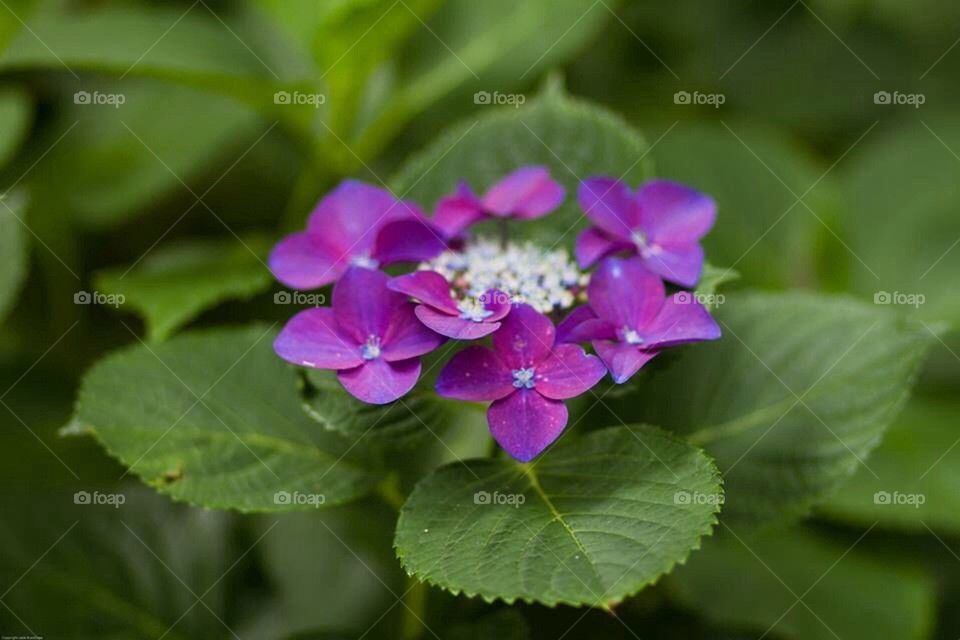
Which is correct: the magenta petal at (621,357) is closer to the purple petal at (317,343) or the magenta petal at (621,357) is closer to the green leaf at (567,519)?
the green leaf at (567,519)

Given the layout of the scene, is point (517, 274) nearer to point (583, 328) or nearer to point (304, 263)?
point (583, 328)

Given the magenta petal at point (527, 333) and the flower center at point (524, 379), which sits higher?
the magenta petal at point (527, 333)

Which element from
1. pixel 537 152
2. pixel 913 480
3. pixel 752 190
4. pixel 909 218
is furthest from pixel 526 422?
pixel 909 218

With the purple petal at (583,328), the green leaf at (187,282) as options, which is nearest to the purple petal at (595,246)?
the purple petal at (583,328)

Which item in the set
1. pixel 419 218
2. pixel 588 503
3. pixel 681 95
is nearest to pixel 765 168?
pixel 681 95

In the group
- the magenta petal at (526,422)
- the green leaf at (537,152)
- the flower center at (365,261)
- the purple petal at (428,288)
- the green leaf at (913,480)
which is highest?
the green leaf at (537,152)

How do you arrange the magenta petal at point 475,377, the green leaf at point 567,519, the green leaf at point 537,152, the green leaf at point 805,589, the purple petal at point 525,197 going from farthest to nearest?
the green leaf at point 805,589
the green leaf at point 537,152
the purple petal at point 525,197
the magenta petal at point 475,377
the green leaf at point 567,519

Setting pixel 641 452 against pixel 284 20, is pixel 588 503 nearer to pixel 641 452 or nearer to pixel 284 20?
pixel 641 452
